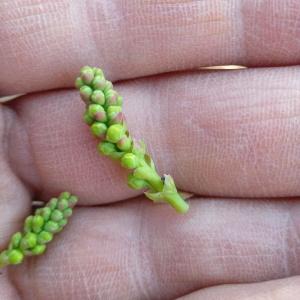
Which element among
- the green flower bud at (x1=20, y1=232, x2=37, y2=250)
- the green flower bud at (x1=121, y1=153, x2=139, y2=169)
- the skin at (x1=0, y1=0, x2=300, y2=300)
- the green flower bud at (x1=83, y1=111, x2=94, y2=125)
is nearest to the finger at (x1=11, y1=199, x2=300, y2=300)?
the skin at (x1=0, y1=0, x2=300, y2=300)

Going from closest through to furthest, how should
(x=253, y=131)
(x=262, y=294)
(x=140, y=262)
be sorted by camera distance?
(x=262, y=294), (x=253, y=131), (x=140, y=262)

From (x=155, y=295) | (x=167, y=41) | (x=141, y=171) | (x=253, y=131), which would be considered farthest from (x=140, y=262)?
(x=167, y=41)

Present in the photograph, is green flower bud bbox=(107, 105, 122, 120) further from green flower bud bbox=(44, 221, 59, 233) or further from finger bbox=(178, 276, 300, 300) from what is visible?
finger bbox=(178, 276, 300, 300)

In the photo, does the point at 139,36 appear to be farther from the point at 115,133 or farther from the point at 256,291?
the point at 256,291

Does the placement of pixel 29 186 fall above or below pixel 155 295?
above

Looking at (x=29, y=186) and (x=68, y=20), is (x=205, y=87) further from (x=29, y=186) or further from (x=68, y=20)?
(x=29, y=186)

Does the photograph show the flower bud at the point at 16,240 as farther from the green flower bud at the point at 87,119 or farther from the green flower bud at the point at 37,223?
the green flower bud at the point at 87,119
